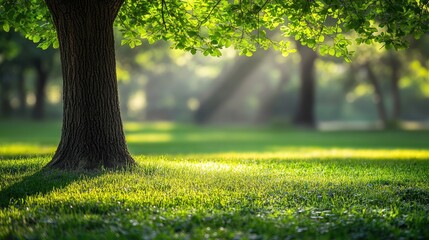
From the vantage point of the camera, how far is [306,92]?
41594mm

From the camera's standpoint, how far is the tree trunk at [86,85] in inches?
413

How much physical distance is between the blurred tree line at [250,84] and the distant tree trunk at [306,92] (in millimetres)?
80

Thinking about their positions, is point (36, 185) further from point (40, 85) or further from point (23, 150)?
point (40, 85)

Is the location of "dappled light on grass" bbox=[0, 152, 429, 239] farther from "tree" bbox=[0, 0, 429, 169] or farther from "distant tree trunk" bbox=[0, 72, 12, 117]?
"distant tree trunk" bbox=[0, 72, 12, 117]

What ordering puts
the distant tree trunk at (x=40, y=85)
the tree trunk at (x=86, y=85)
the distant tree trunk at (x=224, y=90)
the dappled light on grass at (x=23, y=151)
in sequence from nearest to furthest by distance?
the tree trunk at (x=86, y=85) < the dappled light on grass at (x=23, y=151) < the distant tree trunk at (x=224, y=90) < the distant tree trunk at (x=40, y=85)

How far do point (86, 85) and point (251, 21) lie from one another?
3612 mm

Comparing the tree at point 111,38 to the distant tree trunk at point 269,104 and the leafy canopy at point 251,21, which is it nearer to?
the leafy canopy at point 251,21

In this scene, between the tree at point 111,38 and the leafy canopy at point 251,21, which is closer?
the leafy canopy at point 251,21

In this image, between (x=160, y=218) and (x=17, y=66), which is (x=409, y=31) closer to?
(x=160, y=218)

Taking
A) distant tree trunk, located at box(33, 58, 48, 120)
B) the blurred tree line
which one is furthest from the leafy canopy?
distant tree trunk, located at box(33, 58, 48, 120)

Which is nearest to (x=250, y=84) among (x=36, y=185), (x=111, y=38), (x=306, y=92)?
(x=306, y=92)

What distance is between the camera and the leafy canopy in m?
10.1

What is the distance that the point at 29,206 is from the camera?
301 inches

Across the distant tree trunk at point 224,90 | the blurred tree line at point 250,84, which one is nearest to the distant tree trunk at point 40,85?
the blurred tree line at point 250,84
